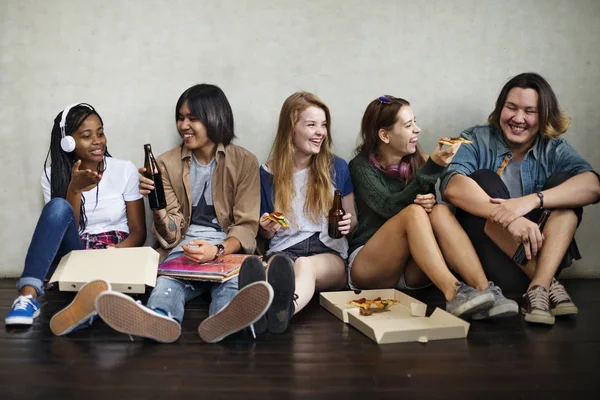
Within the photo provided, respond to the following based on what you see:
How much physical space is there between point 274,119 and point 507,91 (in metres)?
1.39

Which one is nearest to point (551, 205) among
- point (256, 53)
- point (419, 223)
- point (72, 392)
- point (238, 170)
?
point (419, 223)

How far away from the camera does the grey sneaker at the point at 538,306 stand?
2.73 meters

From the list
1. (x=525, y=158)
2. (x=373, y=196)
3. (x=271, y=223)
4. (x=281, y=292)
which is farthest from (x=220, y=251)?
(x=525, y=158)

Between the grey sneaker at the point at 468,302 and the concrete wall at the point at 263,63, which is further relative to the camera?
the concrete wall at the point at 263,63

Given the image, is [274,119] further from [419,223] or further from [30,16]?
[30,16]

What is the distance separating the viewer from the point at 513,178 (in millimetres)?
3387

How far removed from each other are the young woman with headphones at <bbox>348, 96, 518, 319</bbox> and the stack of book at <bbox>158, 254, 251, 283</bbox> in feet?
2.32

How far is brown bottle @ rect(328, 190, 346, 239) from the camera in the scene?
124 inches

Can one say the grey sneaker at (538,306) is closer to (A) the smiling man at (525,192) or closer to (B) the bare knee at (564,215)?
(A) the smiling man at (525,192)

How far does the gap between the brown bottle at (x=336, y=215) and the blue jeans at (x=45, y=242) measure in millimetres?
1293

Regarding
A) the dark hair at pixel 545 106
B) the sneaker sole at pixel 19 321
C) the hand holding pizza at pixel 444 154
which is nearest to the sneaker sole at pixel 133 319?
the sneaker sole at pixel 19 321

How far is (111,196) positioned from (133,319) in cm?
124

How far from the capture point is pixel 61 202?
2.92 meters

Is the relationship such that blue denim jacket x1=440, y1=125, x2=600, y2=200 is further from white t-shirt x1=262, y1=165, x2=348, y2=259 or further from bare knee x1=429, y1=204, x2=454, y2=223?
white t-shirt x1=262, y1=165, x2=348, y2=259
